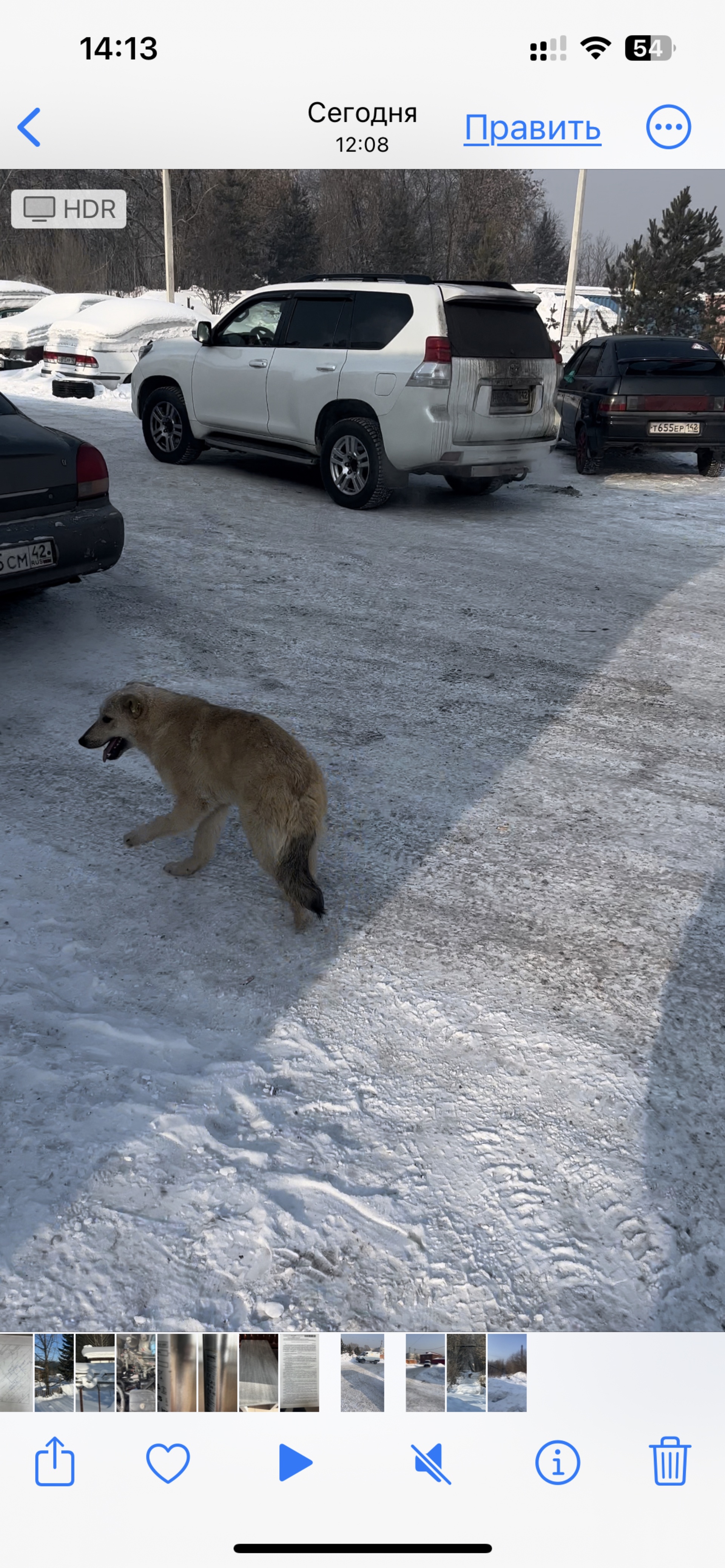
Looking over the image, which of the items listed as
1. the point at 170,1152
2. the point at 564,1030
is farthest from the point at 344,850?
the point at 170,1152

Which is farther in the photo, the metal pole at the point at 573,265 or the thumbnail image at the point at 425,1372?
the metal pole at the point at 573,265

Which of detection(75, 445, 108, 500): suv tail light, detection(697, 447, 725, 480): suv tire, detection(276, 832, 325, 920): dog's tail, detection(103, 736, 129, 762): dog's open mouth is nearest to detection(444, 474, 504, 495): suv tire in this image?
detection(697, 447, 725, 480): suv tire

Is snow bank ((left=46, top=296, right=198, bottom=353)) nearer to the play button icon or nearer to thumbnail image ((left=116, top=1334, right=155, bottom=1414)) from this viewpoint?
thumbnail image ((left=116, top=1334, right=155, bottom=1414))

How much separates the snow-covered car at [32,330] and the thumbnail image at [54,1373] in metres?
21.3

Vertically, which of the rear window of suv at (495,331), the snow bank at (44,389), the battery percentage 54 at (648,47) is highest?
the snow bank at (44,389)

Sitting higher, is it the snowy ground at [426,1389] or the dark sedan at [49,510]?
the dark sedan at [49,510]

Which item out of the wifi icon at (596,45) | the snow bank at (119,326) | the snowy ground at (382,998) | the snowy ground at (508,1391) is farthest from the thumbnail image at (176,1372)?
the snow bank at (119,326)

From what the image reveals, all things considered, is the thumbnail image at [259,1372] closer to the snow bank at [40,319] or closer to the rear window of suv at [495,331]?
the rear window of suv at [495,331]

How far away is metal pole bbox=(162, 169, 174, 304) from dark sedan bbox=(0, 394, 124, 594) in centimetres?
1073

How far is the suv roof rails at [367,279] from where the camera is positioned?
9.73 metres

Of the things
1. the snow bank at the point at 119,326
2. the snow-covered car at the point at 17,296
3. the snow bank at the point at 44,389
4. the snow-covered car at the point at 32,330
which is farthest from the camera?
the snow-covered car at the point at 17,296

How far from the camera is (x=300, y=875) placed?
11.7 feet

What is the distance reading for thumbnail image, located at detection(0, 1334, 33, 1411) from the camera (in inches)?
68.2

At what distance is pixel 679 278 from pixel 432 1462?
969 inches
